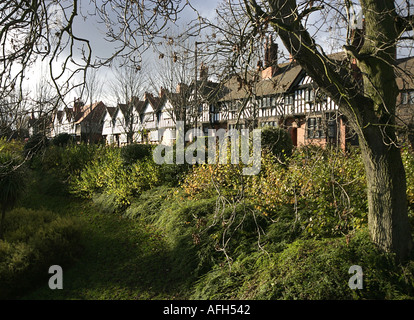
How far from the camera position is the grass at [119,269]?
19.6 feet

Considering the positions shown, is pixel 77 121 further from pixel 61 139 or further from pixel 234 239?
pixel 61 139

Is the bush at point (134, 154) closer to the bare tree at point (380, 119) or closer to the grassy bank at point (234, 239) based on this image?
the grassy bank at point (234, 239)

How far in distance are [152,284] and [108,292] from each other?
2.62ft

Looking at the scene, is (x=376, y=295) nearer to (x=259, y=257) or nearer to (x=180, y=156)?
(x=259, y=257)

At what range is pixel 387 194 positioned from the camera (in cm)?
436

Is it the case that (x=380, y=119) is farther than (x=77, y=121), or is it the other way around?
(x=77, y=121)

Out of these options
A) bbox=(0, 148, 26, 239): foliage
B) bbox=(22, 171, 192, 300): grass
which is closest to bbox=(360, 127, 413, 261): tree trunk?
bbox=(22, 171, 192, 300): grass

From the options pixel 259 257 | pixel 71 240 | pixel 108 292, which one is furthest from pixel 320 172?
pixel 71 240

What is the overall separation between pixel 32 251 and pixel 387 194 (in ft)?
20.5

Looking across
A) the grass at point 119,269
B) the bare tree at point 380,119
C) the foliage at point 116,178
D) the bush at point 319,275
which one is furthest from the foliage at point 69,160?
the bare tree at point 380,119

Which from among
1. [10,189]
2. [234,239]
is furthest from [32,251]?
[234,239]

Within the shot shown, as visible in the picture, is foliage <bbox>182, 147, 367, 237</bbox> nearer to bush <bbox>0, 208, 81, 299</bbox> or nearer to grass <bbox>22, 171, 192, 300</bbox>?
grass <bbox>22, 171, 192, 300</bbox>

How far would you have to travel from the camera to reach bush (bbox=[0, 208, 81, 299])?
6.37 m

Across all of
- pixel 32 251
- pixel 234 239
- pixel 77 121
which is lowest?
pixel 32 251
